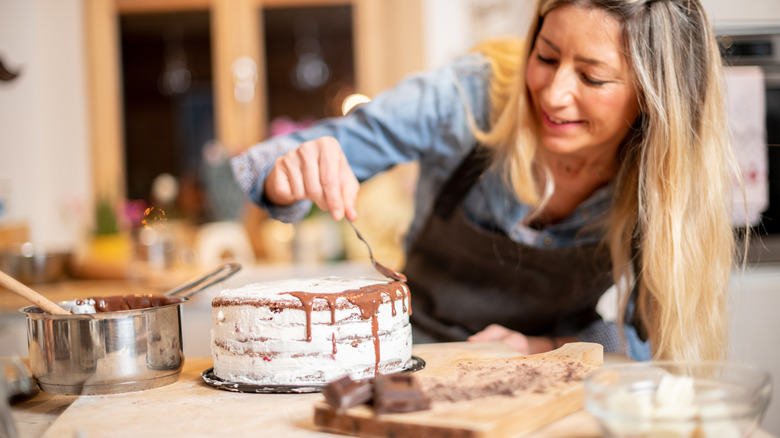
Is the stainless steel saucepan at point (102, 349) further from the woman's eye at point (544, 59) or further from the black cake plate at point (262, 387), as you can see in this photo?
the woman's eye at point (544, 59)

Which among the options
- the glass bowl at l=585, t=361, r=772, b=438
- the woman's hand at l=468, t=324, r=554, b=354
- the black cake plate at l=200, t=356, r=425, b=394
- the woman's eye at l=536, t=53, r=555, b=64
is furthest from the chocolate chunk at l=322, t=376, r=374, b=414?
the woman's eye at l=536, t=53, r=555, b=64

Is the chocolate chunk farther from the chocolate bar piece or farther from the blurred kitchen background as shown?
the blurred kitchen background

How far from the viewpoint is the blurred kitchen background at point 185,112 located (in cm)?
306

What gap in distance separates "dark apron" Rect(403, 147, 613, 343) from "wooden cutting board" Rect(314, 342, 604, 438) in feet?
2.16

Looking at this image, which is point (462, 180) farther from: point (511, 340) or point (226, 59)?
point (226, 59)

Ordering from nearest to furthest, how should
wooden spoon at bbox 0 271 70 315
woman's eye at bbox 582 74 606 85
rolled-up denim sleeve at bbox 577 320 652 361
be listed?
wooden spoon at bbox 0 271 70 315 → woman's eye at bbox 582 74 606 85 → rolled-up denim sleeve at bbox 577 320 652 361

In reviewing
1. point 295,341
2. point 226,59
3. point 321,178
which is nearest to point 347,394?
point 295,341

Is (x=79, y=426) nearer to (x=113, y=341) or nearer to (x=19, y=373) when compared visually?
(x=113, y=341)

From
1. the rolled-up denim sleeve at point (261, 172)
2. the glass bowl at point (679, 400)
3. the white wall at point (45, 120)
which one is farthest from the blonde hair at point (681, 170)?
the white wall at point (45, 120)

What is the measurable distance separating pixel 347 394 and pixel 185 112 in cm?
291

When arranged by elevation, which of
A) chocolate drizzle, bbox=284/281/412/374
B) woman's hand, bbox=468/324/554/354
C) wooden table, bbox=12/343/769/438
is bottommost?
woman's hand, bbox=468/324/554/354

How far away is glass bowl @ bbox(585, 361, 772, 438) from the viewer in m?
0.69

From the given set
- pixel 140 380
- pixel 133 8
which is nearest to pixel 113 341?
pixel 140 380

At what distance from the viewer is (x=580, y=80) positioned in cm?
126
